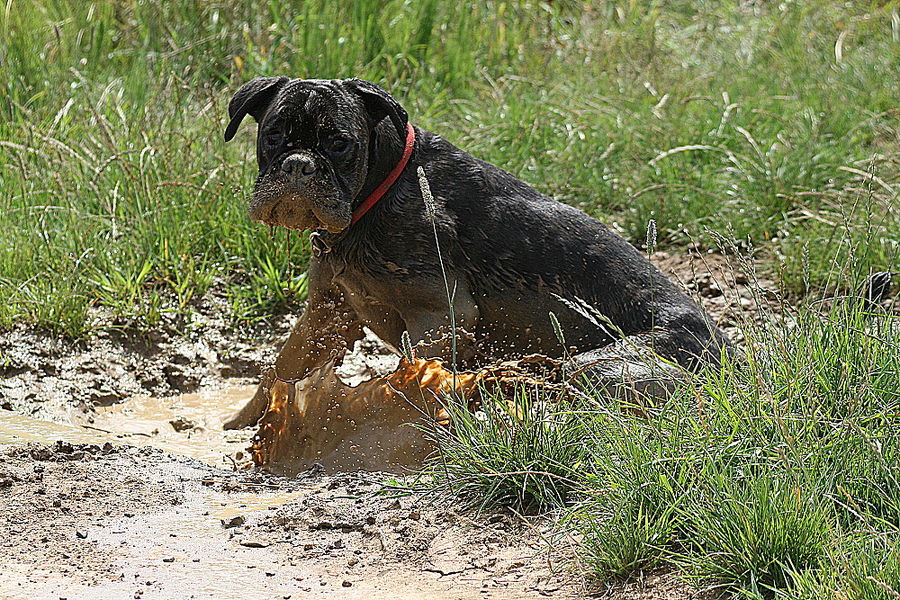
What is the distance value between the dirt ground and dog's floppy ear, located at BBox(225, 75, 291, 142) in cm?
152

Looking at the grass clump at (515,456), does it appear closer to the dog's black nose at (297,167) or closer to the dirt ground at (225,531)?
the dirt ground at (225,531)

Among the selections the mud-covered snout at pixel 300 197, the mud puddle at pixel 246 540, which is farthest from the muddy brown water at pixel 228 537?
the mud-covered snout at pixel 300 197

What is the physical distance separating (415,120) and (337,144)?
3.93 m

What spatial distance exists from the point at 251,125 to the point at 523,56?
135 inches

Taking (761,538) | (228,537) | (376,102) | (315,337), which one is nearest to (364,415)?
(315,337)

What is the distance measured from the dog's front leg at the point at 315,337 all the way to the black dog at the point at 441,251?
11mm

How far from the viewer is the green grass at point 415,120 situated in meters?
6.60

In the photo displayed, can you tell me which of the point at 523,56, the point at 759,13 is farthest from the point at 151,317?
the point at 759,13

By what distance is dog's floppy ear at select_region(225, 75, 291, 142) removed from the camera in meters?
4.33

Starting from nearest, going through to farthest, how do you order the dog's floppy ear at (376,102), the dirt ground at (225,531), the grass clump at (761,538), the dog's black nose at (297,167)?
the grass clump at (761,538) < the dirt ground at (225,531) < the dog's black nose at (297,167) < the dog's floppy ear at (376,102)

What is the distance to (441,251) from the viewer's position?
4555mm

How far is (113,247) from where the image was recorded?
6598 millimetres

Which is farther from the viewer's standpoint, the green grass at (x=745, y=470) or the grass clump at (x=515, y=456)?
the grass clump at (x=515, y=456)

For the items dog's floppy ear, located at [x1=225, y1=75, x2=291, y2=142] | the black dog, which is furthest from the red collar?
dog's floppy ear, located at [x1=225, y1=75, x2=291, y2=142]
